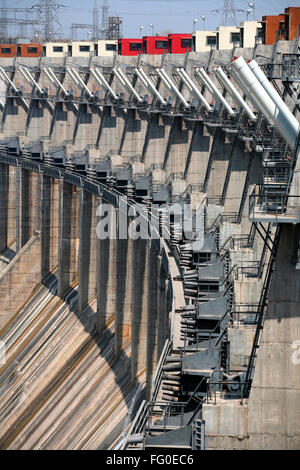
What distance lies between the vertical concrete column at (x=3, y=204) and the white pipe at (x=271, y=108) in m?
Result: 42.8

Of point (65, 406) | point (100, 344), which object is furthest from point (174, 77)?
point (65, 406)

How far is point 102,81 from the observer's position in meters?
66.5

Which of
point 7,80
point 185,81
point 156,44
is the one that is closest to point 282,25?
point 185,81

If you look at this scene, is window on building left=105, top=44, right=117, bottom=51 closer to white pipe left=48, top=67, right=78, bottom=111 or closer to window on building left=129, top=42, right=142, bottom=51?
window on building left=129, top=42, right=142, bottom=51

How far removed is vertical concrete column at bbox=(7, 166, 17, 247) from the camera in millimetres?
63531

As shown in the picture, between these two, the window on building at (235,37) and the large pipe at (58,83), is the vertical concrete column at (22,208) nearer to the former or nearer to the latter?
the large pipe at (58,83)

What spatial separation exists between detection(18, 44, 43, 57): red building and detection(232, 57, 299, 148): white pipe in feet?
255

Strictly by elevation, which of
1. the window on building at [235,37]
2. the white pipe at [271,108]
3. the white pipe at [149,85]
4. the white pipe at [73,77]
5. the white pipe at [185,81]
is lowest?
the white pipe at [271,108]

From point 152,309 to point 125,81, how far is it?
33.1 m

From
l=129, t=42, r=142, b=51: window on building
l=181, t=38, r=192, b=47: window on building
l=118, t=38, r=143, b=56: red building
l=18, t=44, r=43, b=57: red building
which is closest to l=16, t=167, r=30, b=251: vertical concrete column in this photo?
l=181, t=38, r=192, b=47: window on building

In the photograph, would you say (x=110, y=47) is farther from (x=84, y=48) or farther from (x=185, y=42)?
(x=185, y=42)

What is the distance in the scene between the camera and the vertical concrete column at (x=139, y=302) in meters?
35.5

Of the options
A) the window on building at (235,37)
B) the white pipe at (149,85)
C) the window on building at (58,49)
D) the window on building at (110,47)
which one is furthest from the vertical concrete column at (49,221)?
the window on building at (58,49)
